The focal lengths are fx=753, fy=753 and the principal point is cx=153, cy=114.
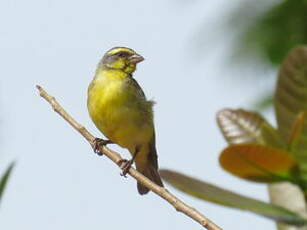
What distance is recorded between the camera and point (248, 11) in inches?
185

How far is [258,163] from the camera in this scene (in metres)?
1.04

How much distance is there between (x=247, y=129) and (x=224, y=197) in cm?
11

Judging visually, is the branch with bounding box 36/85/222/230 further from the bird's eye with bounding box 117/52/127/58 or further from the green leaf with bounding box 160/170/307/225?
the bird's eye with bounding box 117/52/127/58

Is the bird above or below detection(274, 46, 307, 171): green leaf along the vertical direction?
above

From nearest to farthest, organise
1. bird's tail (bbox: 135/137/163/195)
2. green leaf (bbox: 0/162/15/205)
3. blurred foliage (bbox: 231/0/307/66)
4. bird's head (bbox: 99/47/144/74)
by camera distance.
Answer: green leaf (bbox: 0/162/15/205)
blurred foliage (bbox: 231/0/307/66)
bird's head (bbox: 99/47/144/74)
bird's tail (bbox: 135/137/163/195)

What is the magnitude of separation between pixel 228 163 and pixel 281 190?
0.12 meters

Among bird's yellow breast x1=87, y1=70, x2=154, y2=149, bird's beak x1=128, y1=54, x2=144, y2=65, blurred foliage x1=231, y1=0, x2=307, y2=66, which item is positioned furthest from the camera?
bird's beak x1=128, y1=54, x2=144, y2=65

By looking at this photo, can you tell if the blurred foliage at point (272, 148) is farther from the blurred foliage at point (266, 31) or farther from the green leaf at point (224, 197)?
the blurred foliage at point (266, 31)

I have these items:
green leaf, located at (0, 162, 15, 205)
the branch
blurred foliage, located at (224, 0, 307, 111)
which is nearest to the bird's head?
blurred foliage, located at (224, 0, 307, 111)

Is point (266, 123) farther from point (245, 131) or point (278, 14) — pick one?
point (278, 14)

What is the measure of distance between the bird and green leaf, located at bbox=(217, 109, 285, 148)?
3.51 m

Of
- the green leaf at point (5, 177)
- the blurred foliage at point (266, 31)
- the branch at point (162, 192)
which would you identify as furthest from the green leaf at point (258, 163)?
the blurred foliage at point (266, 31)

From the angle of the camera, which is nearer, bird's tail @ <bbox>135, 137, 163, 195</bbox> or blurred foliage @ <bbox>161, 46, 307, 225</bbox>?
blurred foliage @ <bbox>161, 46, 307, 225</bbox>

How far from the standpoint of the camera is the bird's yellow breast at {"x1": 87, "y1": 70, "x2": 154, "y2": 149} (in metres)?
4.84
